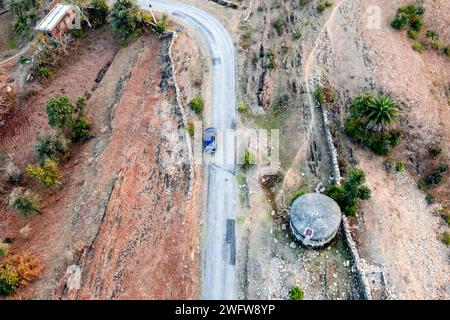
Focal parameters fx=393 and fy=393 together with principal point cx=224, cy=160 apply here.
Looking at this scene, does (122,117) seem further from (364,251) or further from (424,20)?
(424,20)

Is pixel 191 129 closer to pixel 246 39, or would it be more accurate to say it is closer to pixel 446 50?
pixel 246 39

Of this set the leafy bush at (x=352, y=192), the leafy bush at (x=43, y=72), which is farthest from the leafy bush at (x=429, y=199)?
the leafy bush at (x=43, y=72)

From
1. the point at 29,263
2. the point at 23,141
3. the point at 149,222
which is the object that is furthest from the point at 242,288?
the point at 23,141

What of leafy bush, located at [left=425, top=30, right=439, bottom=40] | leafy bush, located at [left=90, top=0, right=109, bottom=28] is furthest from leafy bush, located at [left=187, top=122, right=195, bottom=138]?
leafy bush, located at [left=425, top=30, right=439, bottom=40]

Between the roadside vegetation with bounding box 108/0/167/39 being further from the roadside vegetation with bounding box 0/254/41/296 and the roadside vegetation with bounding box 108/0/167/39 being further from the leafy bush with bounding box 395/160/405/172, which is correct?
the leafy bush with bounding box 395/160/405/172

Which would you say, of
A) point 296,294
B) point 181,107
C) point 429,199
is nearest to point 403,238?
point 429,199

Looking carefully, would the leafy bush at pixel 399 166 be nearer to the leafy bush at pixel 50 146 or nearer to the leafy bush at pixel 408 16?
the leafy bush at pixel 408 16
